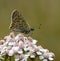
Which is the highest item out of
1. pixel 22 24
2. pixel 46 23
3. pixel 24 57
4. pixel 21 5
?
pixel 21 5

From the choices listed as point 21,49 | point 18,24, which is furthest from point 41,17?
point 21,49

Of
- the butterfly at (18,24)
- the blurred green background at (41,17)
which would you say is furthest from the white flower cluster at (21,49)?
the blurred green background at (41,17)

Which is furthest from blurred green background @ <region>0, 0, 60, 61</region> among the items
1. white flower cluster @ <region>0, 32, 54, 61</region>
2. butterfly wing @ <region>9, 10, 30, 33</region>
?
white flower cluster @ <region>0, 32, 54, 61</region>

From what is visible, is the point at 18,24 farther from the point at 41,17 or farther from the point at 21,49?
the point at 41,17

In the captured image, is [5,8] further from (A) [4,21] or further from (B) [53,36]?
(B) [53,36]

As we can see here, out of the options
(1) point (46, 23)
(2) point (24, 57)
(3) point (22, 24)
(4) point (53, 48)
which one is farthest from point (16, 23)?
(1) point (46, 23)

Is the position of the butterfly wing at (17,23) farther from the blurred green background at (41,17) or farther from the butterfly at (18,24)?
the blurred green background at (41,17)

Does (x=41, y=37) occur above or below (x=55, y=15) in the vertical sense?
below

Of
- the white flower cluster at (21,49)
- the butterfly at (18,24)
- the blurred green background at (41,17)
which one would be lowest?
the white flower cluster at (21,49)
